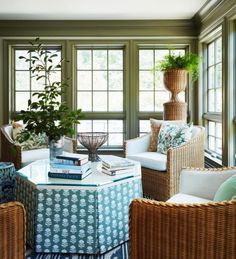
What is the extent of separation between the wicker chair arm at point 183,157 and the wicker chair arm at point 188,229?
1.98m

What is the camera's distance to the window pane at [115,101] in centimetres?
536

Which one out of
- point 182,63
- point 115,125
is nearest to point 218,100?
point 182,63

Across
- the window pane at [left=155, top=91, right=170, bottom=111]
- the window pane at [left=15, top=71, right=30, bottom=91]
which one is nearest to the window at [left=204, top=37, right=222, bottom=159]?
the window pane at [left=155, top=91, right=170, bottom=111]

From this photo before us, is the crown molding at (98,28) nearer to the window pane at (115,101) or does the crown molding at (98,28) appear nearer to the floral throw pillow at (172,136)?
the window pane at (115,101)

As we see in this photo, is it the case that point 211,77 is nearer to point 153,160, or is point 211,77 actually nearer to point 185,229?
point 153,160

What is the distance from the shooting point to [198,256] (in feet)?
4.56

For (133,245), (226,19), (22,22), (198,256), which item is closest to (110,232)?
(133,245)

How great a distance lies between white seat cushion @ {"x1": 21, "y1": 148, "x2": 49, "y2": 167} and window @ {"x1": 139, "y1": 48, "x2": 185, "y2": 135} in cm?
182

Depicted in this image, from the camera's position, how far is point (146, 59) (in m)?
5.30

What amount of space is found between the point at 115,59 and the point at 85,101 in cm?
82

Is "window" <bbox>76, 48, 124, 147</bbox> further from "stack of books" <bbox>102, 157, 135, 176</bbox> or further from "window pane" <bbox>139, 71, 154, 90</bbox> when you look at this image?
"stack of books" <bbox>102, 157, 135, 176</bbox>

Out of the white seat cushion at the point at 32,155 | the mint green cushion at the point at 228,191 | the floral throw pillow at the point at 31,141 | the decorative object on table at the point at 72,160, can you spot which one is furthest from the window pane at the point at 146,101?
the mint green cushion at the point at 228,191

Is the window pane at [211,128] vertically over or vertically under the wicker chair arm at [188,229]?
over

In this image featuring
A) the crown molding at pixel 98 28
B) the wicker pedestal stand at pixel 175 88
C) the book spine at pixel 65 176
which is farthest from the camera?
the crown molding at pixel 98 28
